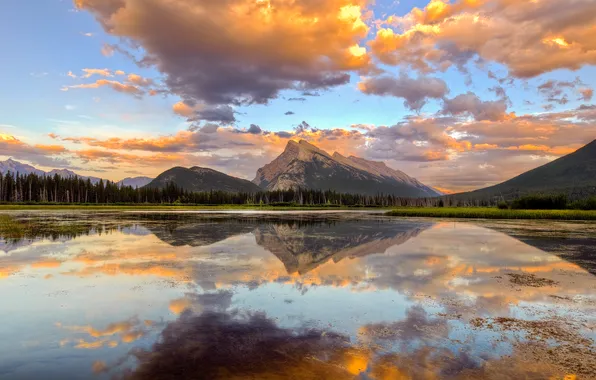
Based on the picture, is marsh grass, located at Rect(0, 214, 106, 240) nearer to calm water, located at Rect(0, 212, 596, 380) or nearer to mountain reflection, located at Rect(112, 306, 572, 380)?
calm water, located at Rect(0, 212, 596, 380)

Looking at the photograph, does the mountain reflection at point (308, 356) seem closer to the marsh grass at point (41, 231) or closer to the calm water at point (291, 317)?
the calm water at point (291, 317)

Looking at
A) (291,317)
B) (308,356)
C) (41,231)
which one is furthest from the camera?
(41,231)

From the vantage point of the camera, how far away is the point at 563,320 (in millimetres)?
12672

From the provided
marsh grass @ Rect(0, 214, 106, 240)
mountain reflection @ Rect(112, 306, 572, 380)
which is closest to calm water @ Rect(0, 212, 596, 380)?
mountain reflection @ Rect(112, 306, 572, 380)

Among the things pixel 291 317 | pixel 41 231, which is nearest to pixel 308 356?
pixel 291 317

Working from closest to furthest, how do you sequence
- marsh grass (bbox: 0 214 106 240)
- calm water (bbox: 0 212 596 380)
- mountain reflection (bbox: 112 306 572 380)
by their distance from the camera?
1. mountain reflection (bbox: 112 306 572 380)
2. calm water (bbox: 0 212 596 380)
3. marsh grass (bbox: 0 214 106 240)

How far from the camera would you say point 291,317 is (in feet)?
41.7

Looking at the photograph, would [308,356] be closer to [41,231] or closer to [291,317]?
[291,317]

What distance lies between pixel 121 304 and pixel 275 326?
6.57 metres

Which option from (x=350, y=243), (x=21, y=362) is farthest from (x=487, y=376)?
(x=350, y=243)

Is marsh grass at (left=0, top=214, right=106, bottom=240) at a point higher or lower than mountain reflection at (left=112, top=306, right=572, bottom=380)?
higher

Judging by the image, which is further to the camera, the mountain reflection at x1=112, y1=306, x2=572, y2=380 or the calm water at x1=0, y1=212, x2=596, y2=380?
the calm water at x1=0, y1=212, x2=596, y2=380

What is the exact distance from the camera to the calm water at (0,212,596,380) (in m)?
8.80

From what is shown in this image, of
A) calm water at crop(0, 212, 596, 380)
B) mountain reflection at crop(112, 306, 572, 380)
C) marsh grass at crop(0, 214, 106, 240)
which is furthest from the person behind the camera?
marsh grass at crop(0, 214, 106, 240)
